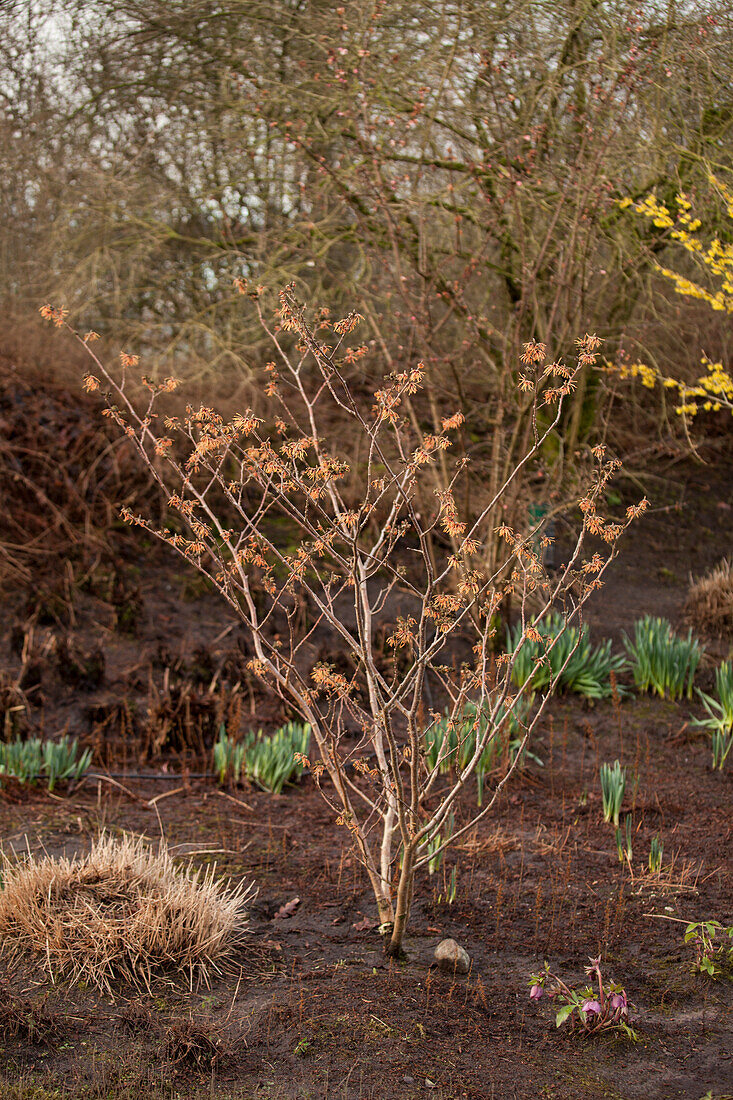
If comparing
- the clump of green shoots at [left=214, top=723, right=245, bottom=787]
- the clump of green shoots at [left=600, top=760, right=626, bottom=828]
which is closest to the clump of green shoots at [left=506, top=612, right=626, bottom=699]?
the clump of green shoots at [left=600, top=760, right=626, bottom=828]

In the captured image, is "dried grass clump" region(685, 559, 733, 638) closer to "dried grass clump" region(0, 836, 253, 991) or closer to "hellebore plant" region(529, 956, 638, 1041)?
"hellebore plant" region(529, 956, 638, 1041)

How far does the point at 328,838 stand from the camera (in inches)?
174

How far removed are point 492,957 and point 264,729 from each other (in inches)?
106

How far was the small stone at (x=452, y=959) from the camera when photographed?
323 centimetres

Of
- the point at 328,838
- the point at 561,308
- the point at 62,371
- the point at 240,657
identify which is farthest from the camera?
the point at 62,371

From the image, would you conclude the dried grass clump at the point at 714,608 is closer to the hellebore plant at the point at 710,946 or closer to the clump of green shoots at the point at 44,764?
the hellebore plant at the point at 710,946

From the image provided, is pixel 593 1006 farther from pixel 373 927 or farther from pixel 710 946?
pixel 373 927

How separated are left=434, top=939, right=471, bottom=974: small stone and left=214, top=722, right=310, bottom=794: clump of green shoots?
1615mm

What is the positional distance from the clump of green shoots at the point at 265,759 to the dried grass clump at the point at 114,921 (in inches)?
54.9

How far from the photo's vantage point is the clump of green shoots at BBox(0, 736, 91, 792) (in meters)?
4.75

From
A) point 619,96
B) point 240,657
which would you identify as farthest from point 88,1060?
point 619,96

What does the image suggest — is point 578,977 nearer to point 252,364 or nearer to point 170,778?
point 170,778

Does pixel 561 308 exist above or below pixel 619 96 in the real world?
below

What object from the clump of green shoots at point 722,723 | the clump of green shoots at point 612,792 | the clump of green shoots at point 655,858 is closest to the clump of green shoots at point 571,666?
the clump of green shoots at point 722,723
